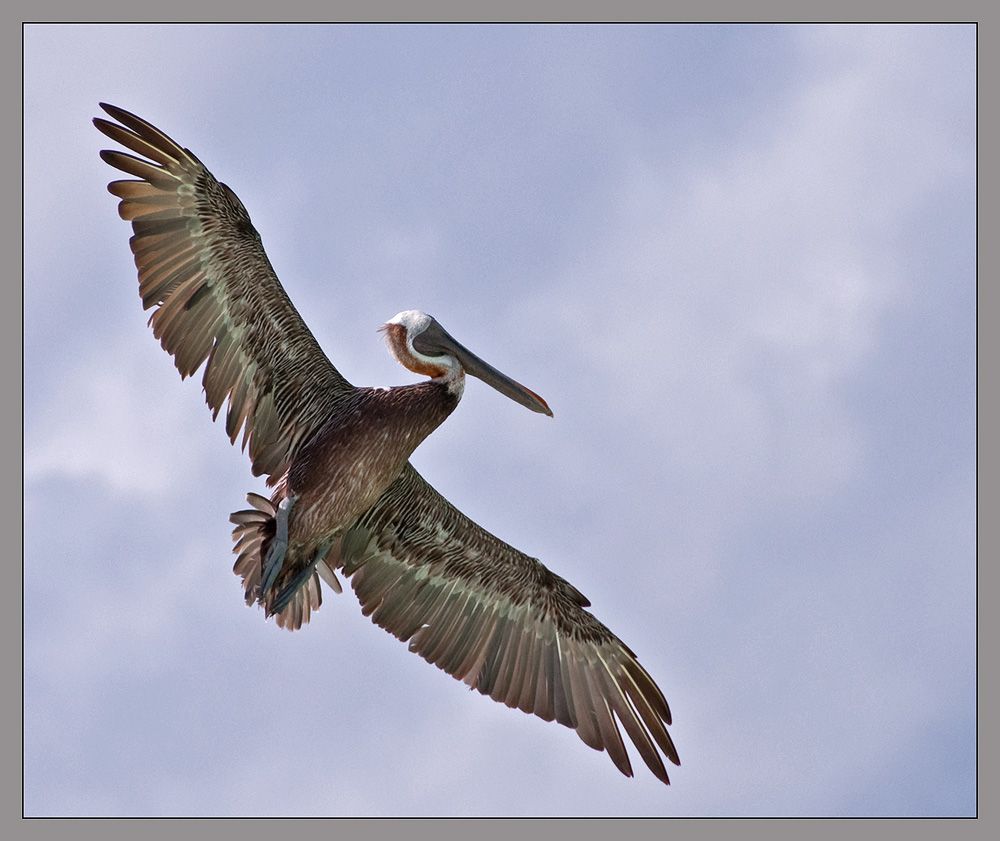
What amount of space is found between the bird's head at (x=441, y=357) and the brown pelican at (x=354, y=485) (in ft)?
0.05

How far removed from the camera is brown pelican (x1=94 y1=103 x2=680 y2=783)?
41.9 ft

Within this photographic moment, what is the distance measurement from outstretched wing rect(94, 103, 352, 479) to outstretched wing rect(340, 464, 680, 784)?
3.68 ft

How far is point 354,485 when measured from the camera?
12875mm

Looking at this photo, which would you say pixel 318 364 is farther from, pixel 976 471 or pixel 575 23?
pixel 976 471

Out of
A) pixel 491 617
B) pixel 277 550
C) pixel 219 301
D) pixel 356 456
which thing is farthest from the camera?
pixel 491 617

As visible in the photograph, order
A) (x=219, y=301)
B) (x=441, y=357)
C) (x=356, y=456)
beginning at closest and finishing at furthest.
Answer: (x=356, y=456) → (x=219, y=301) → (x=441, y=357)

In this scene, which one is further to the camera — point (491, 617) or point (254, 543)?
point (491, 617)

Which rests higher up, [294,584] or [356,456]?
[356,456]

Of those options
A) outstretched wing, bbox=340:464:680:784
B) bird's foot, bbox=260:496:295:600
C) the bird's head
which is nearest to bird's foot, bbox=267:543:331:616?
bird's foot, bbox=260:496:295:600

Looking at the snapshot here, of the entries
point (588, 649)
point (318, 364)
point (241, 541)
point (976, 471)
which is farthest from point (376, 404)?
point (976, 471)

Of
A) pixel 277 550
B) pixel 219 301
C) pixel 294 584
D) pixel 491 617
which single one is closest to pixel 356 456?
pixel 277 550

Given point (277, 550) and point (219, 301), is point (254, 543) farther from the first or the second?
point (219, 301)

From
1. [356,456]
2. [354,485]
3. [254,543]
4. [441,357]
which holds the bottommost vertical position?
[254,543]

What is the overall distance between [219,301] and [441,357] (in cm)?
184
